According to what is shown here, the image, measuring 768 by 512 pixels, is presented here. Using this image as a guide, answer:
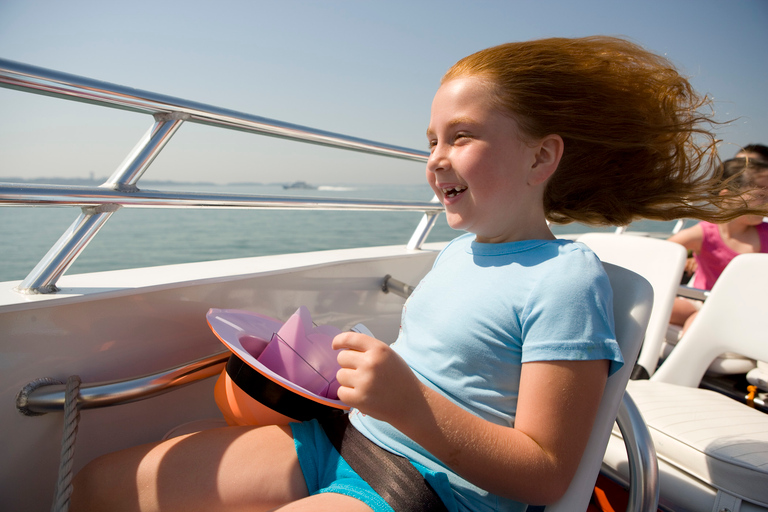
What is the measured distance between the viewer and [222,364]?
1215 mm

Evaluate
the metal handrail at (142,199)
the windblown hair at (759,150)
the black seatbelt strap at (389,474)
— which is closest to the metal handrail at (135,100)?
the metal handrail at (142,199)

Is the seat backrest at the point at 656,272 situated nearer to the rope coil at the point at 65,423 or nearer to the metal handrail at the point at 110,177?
the metal handrail at the point at 110,177

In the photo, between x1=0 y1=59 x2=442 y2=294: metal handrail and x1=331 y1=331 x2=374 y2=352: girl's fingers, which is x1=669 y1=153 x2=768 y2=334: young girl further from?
x1=331 y1=331 x2=374 y2=352: girl's fingers

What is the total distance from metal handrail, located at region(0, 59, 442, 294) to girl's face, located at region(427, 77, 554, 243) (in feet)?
2.14

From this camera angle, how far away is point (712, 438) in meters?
1.13

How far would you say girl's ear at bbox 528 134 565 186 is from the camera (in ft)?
2.96

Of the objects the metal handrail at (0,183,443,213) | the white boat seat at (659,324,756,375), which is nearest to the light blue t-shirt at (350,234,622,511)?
the metal handrail at (0,183,443,213)

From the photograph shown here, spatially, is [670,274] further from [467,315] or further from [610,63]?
[467,315]

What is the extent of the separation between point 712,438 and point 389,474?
86 centimetres

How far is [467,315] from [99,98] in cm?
94

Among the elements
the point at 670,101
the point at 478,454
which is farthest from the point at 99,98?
the point at 670,101

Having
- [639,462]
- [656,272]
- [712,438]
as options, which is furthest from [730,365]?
[639,462]

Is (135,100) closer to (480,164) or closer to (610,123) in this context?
(480,164)

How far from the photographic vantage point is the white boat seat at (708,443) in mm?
1039
